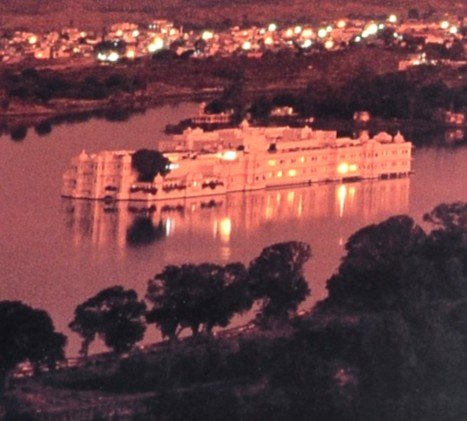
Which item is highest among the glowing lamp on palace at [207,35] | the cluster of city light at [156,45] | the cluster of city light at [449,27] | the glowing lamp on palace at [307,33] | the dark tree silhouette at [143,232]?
the cluster of city light at [449,27]

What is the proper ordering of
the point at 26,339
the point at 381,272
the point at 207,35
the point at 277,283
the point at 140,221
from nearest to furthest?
the point at 26,339
the point at 277,283
the point at 381,272
the point at 140,221
the point at 207,35

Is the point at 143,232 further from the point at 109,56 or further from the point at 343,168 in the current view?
the point at 109,56

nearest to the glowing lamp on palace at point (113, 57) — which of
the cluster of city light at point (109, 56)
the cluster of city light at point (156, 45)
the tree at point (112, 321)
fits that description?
the cluster of city light at point (109, 56)

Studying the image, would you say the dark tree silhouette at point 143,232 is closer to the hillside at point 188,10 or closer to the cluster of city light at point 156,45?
the cluster of city light at point 156,45

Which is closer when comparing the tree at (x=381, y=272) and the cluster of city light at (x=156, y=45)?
the tree at (x=381, y=272)

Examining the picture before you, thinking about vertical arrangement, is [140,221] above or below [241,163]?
below

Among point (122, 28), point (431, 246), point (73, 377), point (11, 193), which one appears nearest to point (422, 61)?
point (122, 28)

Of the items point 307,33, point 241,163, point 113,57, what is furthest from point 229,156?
point 307,33

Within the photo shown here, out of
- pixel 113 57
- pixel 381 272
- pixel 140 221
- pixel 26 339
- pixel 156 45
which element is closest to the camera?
pixel 26 339

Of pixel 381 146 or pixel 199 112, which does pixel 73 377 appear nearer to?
pixel 381 146
